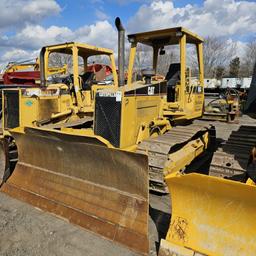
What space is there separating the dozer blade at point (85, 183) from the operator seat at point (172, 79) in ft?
7.79

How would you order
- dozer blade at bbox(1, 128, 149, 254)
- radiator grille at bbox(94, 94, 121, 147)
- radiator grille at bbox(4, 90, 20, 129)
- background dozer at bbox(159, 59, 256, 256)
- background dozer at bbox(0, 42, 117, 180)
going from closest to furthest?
1. background dozer at bbox(159, 59, 256, 256)
2. dozer blade at bbox(1, 128, 149, 254)
3. radiator grille at bbox(94, 94, 121, 147)
4. background dozer at bbox(0, 42, 117, 180)
5. radiator grille at bbox(4, 90, 20, 129)

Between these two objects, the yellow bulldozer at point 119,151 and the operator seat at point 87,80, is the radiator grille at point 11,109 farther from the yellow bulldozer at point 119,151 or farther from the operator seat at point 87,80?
the operator seat at point 87,80

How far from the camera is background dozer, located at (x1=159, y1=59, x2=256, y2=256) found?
3.22 m

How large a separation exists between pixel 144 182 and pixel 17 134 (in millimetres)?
2493

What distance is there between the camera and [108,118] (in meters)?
4.88

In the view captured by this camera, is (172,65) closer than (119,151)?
No

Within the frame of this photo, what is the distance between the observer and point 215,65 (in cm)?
5669

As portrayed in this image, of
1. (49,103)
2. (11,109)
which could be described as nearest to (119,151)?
(49,103)

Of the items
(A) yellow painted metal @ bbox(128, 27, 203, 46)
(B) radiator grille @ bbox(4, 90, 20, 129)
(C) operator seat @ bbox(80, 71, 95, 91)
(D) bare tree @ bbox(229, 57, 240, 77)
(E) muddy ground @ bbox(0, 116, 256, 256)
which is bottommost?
(E) muddy ground @ bbox(0, 116, 256, 256)

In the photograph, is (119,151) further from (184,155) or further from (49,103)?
(49,103)

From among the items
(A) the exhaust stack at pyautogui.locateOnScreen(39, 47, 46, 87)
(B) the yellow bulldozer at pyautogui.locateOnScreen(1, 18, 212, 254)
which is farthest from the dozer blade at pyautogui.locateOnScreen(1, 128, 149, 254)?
(A) the exhaust stack at pyautogui.locateOnScreen(39, 47, 46, 87)

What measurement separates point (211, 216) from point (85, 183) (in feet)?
6.43

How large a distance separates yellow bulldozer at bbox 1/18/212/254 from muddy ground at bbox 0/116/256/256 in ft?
0.48

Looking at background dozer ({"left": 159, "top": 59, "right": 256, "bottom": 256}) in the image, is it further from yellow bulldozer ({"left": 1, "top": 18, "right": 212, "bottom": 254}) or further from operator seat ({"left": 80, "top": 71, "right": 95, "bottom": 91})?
operator seat ({"left": 80, "top": 71, "right": 95, "bottom": 91})
